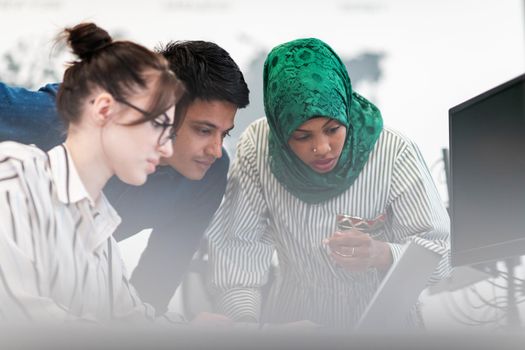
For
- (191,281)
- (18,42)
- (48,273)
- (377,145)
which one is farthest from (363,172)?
(18,42)

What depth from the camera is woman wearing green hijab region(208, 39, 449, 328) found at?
168cm

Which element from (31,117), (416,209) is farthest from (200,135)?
(416,209)

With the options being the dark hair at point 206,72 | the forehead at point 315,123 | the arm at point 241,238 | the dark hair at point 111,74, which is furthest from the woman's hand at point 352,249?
the dark hair at point 111,74

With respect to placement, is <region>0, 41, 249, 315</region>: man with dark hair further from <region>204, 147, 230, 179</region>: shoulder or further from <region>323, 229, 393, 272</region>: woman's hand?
<region>323, 229, 393, 272</region>: woman's hand

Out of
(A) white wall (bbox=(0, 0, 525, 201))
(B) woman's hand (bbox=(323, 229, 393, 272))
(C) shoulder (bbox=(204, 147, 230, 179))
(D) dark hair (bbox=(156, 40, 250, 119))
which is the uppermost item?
(A) white wall (bbox=(0, 0, 525, 201))

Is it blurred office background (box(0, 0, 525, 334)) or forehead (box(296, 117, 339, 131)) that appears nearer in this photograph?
forehead (box(296, 117, 339, 131))

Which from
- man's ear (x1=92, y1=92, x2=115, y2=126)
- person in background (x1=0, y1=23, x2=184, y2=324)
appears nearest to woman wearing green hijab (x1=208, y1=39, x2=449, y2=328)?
person in background (x1=0, y1=23, x2=184, y2=324)

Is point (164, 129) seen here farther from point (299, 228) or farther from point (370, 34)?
point (370, 34)

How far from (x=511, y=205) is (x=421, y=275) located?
24 cm

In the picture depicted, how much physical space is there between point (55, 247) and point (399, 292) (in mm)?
692

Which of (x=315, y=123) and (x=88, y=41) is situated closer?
(x=88, y=41)

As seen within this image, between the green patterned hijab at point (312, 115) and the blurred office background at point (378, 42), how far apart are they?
57 millimetres

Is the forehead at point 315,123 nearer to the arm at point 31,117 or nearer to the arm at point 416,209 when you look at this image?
the arm at point 416,209

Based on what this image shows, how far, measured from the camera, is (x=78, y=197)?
150 centimetres
